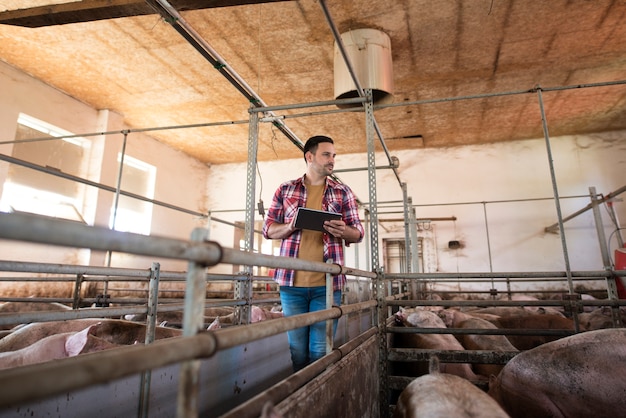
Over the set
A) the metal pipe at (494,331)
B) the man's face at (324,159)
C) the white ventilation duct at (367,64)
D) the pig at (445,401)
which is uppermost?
the white ventilation duct at (367,64)

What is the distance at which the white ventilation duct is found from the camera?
535 centimetres

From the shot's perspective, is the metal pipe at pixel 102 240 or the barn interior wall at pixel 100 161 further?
the barn interior wall at pixel 100 161

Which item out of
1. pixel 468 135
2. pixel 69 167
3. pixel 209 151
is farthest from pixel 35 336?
pixel 468 135

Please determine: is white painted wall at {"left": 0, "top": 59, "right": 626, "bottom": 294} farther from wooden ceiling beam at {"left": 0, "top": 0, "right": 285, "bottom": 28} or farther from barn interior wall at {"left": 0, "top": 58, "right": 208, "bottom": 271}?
wooden ceiling beam at {"left": 0, "top": 0, "right": 285, "bottom": 28}

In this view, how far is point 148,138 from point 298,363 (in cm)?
916

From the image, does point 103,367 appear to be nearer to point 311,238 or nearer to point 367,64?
point 311,238

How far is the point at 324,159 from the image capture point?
2.16 metres

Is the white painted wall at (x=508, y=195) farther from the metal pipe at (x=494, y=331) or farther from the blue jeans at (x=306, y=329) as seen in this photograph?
the blue jeans at (x=306, y=329)

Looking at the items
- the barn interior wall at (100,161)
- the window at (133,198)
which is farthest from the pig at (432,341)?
the window at (133,198)

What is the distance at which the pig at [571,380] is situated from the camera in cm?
169

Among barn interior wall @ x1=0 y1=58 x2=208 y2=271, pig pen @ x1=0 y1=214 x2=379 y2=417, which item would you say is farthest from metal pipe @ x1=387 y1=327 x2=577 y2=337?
barn interior wall @ x1=0 y1=58 x2=208 y2=271

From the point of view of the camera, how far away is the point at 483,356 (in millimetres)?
2557

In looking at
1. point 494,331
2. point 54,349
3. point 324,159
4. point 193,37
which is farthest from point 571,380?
point 54,349

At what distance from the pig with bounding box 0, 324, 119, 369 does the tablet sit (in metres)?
1.57
